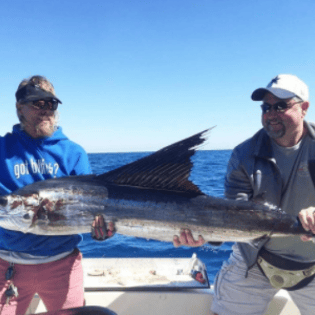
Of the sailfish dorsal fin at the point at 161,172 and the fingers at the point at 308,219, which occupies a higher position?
the sailfish dorsal fin at the point at 161,172

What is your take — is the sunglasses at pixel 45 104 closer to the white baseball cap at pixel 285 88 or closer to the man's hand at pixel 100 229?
the man's hand at pixel 100 229

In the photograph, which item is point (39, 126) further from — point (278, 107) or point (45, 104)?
point (278, 107)

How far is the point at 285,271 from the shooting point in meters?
2.27

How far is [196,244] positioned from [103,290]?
142cm

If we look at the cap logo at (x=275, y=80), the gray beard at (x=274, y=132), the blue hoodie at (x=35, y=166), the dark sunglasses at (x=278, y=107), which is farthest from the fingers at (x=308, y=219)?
the blue hoodie at (x=35, y=166)

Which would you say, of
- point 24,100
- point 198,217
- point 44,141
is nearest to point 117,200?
point 198,217

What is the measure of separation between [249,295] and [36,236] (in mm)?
1716

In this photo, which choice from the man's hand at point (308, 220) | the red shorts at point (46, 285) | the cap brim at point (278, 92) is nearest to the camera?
the man's hand at point (308, 220)

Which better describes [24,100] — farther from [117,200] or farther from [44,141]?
[117,200]

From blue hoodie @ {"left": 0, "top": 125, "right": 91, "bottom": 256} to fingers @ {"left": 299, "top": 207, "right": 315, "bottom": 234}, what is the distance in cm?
155

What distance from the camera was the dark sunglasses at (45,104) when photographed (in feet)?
7.06

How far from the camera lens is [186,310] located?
287 centimetres

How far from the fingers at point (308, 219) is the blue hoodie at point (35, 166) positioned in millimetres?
1549

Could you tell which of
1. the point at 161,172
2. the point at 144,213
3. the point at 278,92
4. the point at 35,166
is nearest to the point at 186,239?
the point at 144,213
